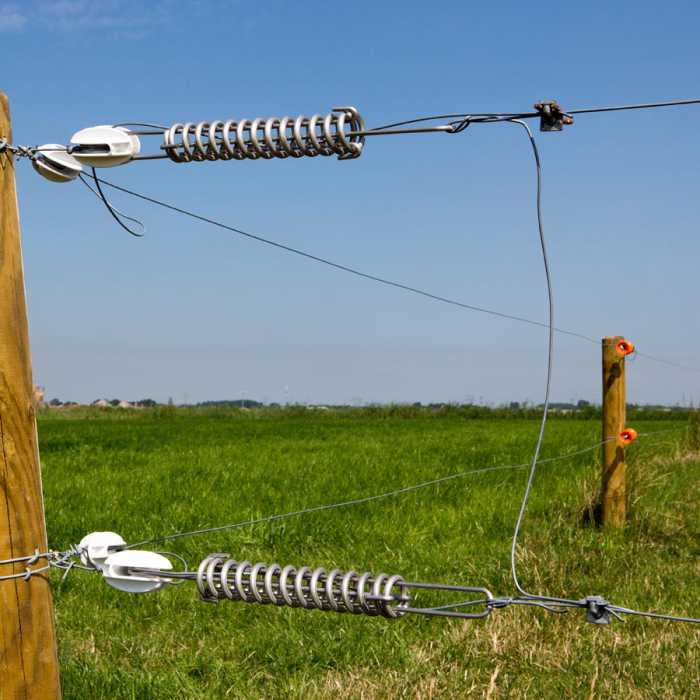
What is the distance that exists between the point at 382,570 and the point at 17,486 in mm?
3680

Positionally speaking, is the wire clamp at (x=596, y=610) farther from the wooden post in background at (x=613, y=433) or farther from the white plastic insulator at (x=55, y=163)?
the wooden post in background at (x=613, y=433)

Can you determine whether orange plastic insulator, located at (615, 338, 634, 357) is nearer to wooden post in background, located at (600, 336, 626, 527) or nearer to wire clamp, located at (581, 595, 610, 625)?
wooden post in background, located at (600, 336, 626, 527)

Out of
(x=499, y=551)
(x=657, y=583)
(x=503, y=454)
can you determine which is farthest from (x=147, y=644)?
(x=503, y=454)

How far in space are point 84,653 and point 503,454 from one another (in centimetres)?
920

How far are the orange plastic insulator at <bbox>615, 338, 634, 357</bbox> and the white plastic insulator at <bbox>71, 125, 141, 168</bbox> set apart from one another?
5047 mm

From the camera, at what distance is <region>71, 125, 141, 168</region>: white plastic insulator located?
351cm

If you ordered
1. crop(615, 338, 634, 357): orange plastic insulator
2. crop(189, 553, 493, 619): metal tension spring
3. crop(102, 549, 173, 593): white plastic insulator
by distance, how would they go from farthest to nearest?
crop(615, 338, 634, 357): orange plastic insulator < crop(102, 549, 173, 593): white plastic insulator < crop(189, 553, 493, 619): metal tension spring

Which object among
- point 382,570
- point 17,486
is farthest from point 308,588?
point 382,570

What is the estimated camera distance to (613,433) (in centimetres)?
752

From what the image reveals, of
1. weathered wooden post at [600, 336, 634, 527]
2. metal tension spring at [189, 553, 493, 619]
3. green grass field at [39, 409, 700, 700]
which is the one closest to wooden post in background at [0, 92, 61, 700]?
metal tension spring at [189, 553, 493, 619]

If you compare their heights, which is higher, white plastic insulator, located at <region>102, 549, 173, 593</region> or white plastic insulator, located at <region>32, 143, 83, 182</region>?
white plastic insulator, located at <region>32, 143, 83, 182</region>

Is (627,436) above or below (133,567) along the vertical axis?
above

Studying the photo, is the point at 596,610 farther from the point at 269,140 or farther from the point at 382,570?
the point at 382,570

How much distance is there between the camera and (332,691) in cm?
443
